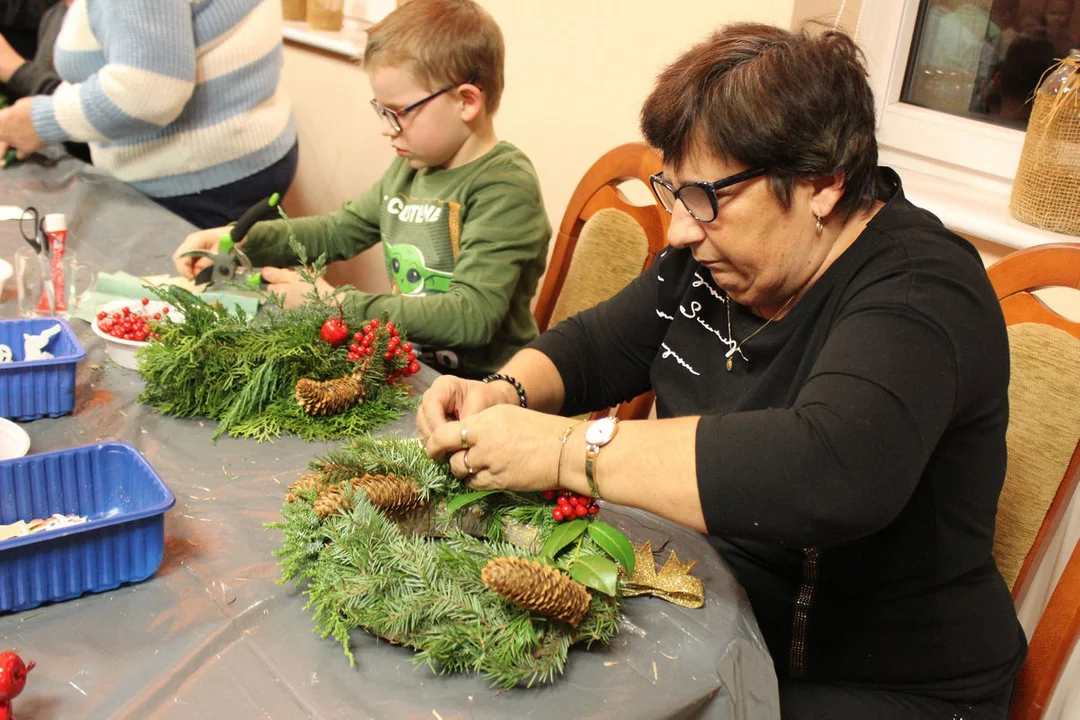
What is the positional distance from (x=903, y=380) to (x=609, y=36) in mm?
1470

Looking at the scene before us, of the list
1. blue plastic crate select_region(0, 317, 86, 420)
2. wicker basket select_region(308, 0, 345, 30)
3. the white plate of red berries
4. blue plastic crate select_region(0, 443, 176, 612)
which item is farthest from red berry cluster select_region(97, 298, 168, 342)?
wicker basket select_region(308, 0, 345, 30)

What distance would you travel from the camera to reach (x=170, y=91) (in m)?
2.06

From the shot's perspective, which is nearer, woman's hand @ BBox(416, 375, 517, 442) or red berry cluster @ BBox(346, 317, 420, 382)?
woman's hand @ BBox(416, 375, 517, 442)

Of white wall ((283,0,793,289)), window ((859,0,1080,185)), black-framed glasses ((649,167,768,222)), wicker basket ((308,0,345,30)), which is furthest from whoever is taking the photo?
wicker basket ((308,0,345,30))

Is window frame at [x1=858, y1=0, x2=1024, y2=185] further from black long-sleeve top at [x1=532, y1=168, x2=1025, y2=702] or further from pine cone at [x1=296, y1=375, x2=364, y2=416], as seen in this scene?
pine cone at [x1=296, y1=375, x2=364, y2=416]

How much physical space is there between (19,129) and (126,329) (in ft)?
3.93

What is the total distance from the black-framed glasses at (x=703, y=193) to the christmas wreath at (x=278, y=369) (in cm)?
47

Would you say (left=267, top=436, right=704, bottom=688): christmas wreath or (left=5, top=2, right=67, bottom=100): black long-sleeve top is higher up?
(left=5, top=2, right=67, bottom=100): black long-sleeve top

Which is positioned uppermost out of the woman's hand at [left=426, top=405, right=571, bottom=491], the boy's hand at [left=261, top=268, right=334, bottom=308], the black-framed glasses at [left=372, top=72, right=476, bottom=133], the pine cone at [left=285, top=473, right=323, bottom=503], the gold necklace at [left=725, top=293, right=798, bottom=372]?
the black-framed glasses at [left=372, top=72, right=476, bottom=133]

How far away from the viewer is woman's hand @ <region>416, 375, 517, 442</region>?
1127 millimetres

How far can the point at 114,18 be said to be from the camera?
2002mm

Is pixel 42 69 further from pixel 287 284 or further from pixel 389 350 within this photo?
pixel 389 350

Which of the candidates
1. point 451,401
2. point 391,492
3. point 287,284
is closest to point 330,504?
point 391,492

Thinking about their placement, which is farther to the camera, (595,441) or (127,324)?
(127,324)
